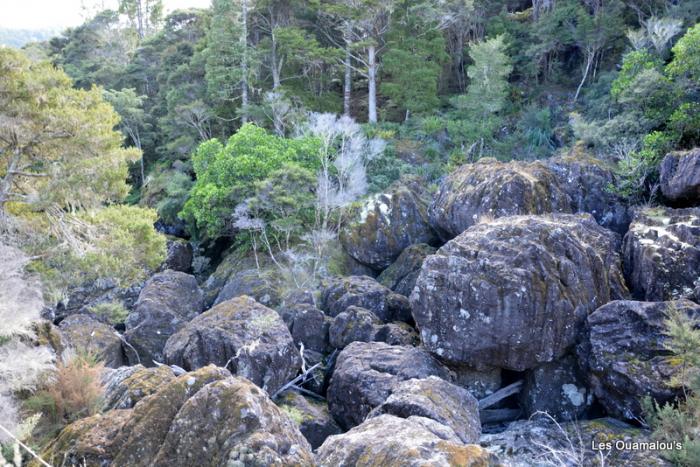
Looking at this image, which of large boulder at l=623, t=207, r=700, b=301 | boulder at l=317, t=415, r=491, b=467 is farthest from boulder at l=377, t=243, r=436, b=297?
boulder at l=317, t=415, r=491, b=467

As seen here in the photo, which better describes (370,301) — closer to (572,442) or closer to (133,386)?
(572,442)

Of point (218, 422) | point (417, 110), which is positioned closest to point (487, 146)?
point (417, 110)

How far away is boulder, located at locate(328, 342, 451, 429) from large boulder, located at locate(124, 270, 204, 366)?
5.58 m

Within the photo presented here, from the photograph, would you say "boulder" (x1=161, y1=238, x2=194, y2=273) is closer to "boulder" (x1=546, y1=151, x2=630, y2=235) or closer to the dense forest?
the dense forest

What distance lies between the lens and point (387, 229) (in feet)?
71.7

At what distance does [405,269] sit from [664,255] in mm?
8648

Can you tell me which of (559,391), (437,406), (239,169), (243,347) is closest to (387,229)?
(239,169)

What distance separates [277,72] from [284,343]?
23081 millimetres

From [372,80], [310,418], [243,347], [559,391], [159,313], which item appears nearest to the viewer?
[310,418]

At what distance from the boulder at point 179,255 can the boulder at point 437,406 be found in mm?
19043

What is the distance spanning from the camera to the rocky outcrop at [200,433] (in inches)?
221

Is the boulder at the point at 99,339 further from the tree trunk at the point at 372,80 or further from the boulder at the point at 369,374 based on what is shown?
the tree trunk at the point at 372,80

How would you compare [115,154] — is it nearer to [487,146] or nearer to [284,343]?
[284,343]

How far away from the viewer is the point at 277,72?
106ft
